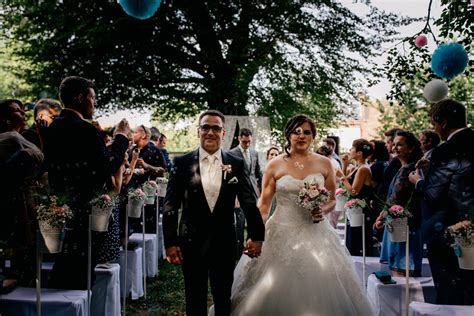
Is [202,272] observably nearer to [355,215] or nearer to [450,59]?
[355,215]

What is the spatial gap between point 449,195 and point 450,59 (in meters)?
1.57

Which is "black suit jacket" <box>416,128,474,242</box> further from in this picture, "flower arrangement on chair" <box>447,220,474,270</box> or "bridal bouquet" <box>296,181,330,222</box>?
"bridal bouquet" <box>296,181,330,222</box>

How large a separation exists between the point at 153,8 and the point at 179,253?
93.0 inches

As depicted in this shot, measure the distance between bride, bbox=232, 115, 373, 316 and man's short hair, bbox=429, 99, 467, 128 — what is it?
3.89 ft

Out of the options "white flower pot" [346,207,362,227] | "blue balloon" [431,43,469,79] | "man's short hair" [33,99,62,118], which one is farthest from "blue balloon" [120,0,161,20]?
"white flower pot" [346,207,362,227]

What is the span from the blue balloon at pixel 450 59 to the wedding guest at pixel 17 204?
147 inches

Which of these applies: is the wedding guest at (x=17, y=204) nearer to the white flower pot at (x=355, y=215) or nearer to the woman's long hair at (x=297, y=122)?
the woman's long hair at (x=297, y=122)

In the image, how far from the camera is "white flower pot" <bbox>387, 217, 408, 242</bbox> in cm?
447

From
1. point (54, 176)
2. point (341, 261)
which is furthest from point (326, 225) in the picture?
point (54, 176)

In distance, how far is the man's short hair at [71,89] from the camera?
4.10 meters

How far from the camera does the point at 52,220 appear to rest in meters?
3.71

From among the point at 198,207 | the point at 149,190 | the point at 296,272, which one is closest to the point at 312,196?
the point at 296,272

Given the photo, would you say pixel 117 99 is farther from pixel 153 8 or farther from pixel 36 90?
pixel 153 8

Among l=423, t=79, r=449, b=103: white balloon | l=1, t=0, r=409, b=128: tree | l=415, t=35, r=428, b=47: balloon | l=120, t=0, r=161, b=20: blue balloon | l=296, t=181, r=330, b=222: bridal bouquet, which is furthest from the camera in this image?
l=1, t=0, r=409, b=128: tree
